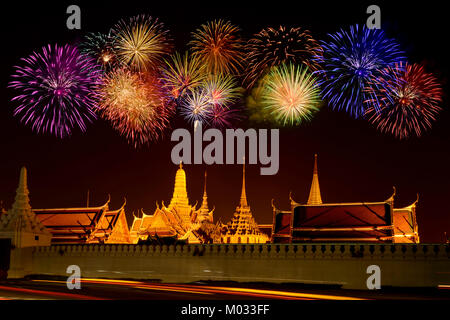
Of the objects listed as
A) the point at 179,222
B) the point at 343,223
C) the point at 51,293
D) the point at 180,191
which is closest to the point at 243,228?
the point at 180,191

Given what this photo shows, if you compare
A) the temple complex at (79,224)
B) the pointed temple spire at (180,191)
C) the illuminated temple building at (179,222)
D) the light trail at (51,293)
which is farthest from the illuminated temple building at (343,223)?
the pointed temple spire at (180,191)

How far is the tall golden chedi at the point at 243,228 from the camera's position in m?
67.3

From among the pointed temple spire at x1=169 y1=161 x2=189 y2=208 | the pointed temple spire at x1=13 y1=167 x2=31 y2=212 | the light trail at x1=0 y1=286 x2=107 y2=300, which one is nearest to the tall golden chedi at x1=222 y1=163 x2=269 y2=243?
the pointed temple spire at x1=169 y1=161 x2=189 y2=208

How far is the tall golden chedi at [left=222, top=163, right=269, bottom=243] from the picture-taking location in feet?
221

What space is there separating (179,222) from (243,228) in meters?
11.1

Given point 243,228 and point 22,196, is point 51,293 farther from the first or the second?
point 243,228

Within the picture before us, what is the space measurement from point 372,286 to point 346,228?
7.19 m

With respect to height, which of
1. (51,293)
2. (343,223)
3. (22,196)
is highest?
(22,196)

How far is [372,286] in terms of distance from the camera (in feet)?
108

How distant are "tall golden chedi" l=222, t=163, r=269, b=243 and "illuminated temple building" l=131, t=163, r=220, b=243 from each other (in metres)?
A: 1.94

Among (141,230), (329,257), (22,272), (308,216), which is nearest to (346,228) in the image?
(308,216)

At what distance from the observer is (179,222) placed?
59.8 m

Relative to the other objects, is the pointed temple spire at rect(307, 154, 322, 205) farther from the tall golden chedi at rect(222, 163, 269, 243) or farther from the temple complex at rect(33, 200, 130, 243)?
the temple complex at rect(33, 200, 130, 243)
